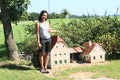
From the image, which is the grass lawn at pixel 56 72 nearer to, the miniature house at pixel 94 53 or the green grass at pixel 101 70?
the green grass at pixel 101 70

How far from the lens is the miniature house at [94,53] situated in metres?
12.9

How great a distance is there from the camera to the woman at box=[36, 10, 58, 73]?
1099 centimetres

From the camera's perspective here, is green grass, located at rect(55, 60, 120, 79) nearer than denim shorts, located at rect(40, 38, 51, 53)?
Yes

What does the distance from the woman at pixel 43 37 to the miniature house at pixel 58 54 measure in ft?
2.35

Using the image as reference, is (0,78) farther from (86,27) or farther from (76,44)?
(86,27)

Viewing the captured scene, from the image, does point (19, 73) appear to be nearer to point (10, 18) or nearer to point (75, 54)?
point (10, 18)

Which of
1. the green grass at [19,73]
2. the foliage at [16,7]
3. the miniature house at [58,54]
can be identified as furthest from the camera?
the foliage at [16,7]

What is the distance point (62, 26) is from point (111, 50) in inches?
95.3

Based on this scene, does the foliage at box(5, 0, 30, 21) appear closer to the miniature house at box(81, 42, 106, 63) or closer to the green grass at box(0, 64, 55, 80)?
the green grass at box(0, 64, 55, 80)

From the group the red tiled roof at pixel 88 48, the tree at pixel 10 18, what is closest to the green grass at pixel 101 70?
the red tiled roof at pixel 88 48

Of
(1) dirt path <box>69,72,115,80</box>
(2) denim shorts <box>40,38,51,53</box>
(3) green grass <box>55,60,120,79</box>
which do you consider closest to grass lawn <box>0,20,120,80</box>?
(3) green grass <box>55,60,120,79</box>

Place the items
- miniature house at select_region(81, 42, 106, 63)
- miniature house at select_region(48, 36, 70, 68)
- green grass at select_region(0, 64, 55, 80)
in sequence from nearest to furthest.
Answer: green grass at select_region(0, 64, 55, 80), miniature house at select_region(48, 36, 70, 68), miniature house at select_region(81, 42, 106, 63)

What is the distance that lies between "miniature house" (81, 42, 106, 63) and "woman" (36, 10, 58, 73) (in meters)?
2.22

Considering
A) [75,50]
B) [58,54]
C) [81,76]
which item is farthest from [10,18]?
[81,76]
